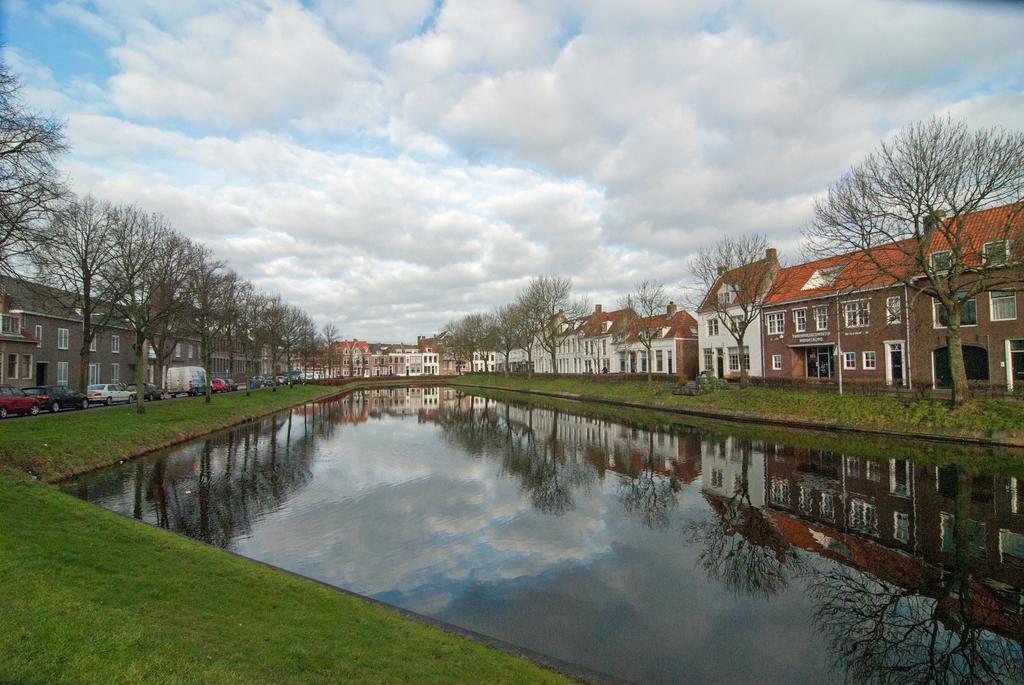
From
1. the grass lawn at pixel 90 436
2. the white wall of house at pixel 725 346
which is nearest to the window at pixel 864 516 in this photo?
the grass lawn at pixel 90 436

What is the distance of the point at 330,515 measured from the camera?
43.0ft

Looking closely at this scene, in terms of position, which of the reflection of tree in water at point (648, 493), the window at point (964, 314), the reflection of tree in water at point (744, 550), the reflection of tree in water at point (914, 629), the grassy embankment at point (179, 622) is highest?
the window at point (964, 314)

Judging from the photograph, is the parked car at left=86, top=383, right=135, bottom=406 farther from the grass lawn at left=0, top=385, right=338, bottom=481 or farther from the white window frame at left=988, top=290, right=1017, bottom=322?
the white window frame at left=988, top=290, right=1017, bottom=322

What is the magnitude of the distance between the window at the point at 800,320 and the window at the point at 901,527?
35.0m

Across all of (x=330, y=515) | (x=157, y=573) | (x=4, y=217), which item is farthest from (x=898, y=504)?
(x=4, y=217)

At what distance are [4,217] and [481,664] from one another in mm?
15813

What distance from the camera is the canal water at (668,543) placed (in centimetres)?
678

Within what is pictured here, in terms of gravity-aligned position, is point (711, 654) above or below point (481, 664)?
below

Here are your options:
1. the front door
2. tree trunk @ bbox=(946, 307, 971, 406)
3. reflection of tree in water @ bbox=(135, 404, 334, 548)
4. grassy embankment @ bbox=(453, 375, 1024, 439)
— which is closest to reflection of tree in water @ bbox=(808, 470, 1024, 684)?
reflection of tree in water @ bbox=(135, 404, 334, 548)

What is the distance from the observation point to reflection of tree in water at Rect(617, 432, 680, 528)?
1275cm

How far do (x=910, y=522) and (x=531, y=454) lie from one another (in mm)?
13258

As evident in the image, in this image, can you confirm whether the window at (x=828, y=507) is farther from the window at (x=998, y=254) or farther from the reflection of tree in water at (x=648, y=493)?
the window at (x=998, y=254)

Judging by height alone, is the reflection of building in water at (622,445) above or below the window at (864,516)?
below

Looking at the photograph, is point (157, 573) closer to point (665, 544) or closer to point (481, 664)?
point (481, 664)
